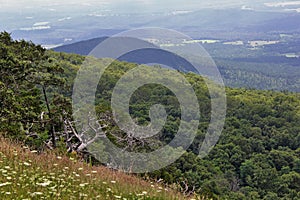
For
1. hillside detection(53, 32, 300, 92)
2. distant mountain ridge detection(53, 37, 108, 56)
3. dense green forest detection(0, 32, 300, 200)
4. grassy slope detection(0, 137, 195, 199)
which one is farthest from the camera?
distant mountain ridge detection(53, 37, 108, 56)

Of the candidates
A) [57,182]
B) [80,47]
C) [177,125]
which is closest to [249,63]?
[80,47]

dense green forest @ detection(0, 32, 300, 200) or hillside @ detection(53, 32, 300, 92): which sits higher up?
dense green forest @ detection(0, 32, 300, 200)

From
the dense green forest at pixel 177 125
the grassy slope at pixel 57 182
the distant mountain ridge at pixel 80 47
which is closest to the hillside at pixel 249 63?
the distant mountain ridge at pixel 80 47

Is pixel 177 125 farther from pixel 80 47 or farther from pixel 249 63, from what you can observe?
pixel 249 63

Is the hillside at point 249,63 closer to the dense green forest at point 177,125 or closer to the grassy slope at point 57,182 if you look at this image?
the dense green forest at point 177,125

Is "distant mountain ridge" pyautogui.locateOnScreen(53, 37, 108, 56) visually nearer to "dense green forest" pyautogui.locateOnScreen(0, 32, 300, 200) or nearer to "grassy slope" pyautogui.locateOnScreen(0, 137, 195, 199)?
"dense green forest" pyautogui.locateOnScreen(0, 32, 300, 200)

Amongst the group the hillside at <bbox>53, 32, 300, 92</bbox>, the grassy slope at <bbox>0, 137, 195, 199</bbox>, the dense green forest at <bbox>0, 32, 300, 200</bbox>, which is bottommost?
the hillside at <bbox>53, 32, 300, 92</bbox>

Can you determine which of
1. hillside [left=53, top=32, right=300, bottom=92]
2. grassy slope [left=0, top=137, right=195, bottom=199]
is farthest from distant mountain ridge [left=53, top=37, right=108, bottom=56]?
grassy slope [left=0, top=137, right=195, bottom=199]

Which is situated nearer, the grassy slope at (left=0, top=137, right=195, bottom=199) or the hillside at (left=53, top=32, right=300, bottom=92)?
the grassy slope at (left=0, top=137, right=195, bottom=199)
